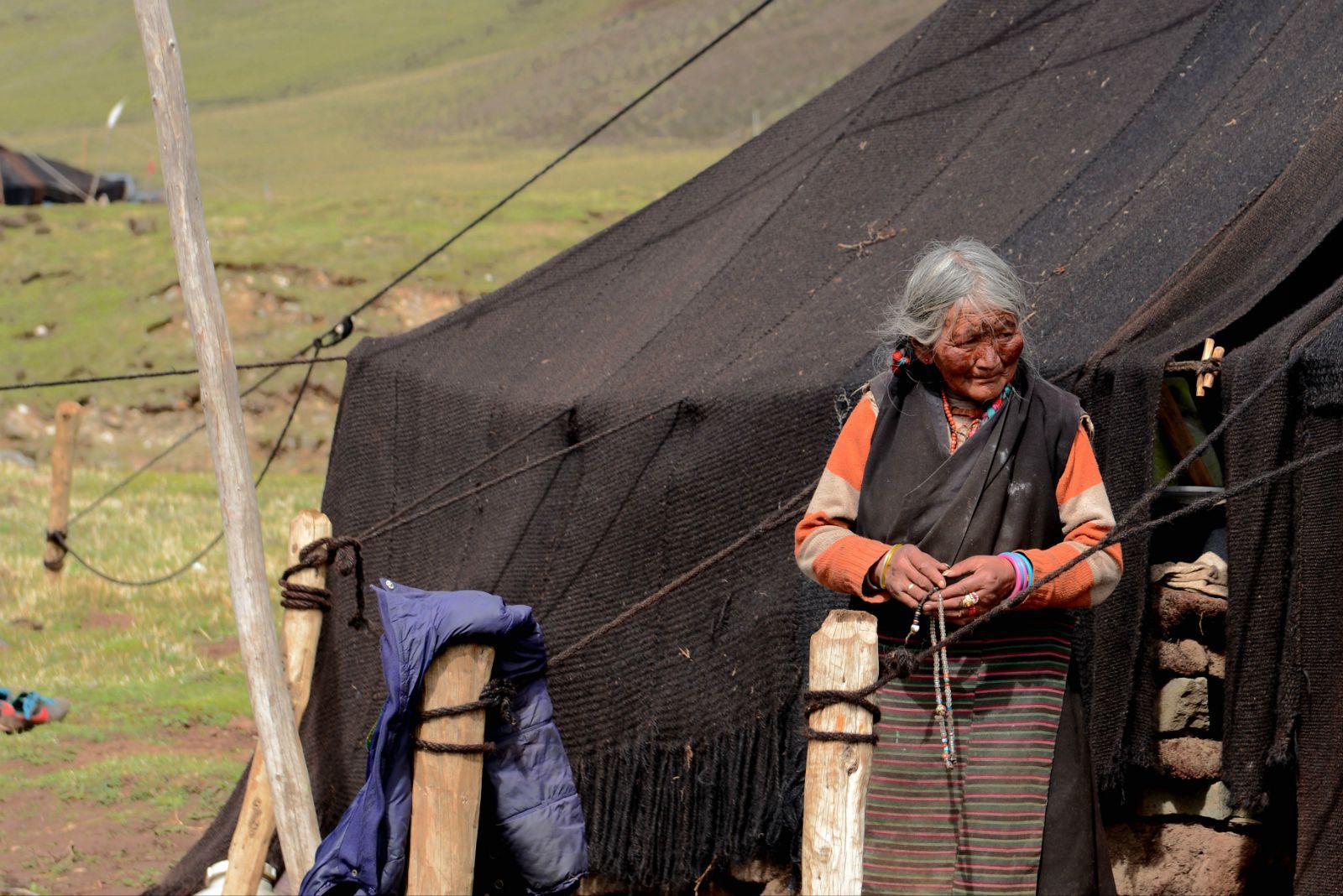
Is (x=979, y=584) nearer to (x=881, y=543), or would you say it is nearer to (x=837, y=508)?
(x=881, y=543)

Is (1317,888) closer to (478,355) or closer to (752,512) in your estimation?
(752,512)

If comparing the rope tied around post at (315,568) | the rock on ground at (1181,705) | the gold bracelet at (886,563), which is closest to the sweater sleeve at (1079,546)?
the gold bracelet at (886,563)

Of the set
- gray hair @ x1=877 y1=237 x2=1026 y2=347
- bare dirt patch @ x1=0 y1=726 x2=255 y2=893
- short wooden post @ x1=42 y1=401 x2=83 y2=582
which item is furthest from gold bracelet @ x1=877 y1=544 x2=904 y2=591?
short wooden post @ x1=42 y1=401 x2=83 y2=582

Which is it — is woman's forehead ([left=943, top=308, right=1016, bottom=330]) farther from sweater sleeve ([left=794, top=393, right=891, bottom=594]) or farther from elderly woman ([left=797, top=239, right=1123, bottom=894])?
sweater sleeve ([left=794, top=393, right=891, bottom=594])

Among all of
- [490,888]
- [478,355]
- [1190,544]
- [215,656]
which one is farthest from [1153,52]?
[215,656]

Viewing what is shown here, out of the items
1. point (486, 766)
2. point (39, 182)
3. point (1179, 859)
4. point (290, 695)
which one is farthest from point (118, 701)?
point (39, 182)

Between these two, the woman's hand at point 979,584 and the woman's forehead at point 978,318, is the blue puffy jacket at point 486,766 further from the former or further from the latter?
the woman's forehead at point 978,318

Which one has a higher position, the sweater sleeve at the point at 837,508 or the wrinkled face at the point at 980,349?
the wrinkled face at the point at 980,349

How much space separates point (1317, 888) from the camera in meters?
3.15

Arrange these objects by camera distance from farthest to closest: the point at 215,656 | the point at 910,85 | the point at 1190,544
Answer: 1. the point at 215,656
2. the point at 910,85
3. the point at 1190,544

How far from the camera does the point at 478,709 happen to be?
3.36m

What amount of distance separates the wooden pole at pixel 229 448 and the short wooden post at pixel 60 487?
6014 mm

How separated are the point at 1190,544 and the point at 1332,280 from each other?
693 mm

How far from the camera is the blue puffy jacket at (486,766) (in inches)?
130
